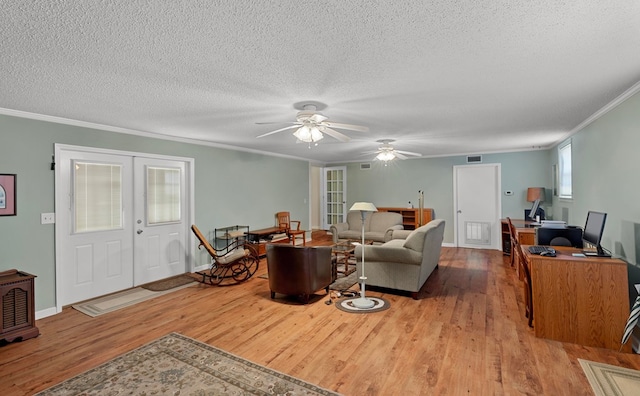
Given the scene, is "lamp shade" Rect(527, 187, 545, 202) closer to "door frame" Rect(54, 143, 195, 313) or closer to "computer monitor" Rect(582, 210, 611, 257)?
"computer monitor" Rect(582, 210, 611, 257)

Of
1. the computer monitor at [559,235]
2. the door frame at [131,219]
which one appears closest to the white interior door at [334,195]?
the door frame at [131,219]

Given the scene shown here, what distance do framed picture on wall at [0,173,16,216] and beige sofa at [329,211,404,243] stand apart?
211 inches

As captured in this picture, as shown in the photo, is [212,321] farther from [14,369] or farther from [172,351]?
[14,369]

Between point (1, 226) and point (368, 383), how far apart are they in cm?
408

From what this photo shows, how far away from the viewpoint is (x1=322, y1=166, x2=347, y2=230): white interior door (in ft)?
30.6

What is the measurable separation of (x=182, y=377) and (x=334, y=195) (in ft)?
24.3

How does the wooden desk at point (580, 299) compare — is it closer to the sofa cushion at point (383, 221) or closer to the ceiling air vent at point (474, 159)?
the sofa cushion at point (383, 221)

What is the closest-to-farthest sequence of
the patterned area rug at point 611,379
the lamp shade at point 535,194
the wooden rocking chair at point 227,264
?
the patterned area rug at point 611,379
the wooden rocking chair at point 227,264
the lamp shade at point 535,194

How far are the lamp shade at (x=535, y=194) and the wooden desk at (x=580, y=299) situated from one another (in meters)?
3.95

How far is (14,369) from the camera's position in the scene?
100 inches

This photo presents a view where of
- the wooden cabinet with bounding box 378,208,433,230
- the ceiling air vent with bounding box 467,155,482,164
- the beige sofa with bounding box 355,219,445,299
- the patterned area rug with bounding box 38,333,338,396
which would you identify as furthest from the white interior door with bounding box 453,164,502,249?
the patterned area rug with bounding box 38,333,338,396

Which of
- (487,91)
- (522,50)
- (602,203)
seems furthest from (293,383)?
(602,203)

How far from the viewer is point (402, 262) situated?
4.02 metres

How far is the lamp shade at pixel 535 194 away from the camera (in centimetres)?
636
